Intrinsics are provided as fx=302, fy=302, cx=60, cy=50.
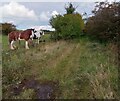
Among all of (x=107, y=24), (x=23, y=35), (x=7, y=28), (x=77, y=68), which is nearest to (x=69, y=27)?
(x=23, y=35)

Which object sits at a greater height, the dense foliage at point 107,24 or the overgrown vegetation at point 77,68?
the dense foliage at point 107,24

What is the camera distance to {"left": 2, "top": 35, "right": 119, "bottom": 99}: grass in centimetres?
829

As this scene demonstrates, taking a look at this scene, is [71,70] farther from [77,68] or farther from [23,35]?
[23,35]

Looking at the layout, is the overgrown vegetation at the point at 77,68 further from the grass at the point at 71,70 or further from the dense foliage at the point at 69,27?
the dense foliage at the point at 69,27

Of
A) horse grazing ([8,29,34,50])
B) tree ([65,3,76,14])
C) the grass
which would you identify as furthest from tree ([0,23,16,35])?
the grass

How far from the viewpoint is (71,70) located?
10.4 meters

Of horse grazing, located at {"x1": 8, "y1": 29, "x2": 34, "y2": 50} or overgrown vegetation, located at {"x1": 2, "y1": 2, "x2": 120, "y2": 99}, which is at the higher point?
horse grazing, located at {"x1": 8, "y1": 29, "x2": 34, "y2": 50}

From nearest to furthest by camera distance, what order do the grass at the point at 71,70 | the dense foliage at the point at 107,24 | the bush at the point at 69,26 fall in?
the grass at the point at 71,70, the dense foliage at the point at 107,24, the bush at the point at 69,26

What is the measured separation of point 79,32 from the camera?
19516mm

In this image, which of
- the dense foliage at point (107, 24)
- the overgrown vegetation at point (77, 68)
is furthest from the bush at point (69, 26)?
the dense foliage at point (107, 24)

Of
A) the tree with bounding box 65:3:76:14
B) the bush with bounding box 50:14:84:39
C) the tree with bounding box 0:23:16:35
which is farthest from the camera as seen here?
the tree with bounding box 0:23:16:35

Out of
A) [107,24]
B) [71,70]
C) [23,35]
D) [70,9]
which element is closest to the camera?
[71,70]

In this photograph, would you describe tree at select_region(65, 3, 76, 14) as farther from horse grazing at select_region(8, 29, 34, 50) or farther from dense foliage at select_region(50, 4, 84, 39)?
horse grazing at select_region(8, 29, 34, 50)

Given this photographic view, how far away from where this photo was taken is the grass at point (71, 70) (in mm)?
8289
